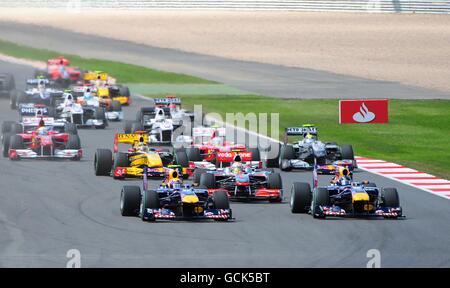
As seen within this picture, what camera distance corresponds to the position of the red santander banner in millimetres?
49375

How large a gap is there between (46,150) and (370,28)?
64728mm

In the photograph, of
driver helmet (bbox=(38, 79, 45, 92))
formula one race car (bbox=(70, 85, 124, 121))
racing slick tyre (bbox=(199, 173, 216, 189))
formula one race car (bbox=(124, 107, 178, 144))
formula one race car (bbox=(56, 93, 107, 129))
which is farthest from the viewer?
driver helmet (bbox=(38, 79, 45, 92))

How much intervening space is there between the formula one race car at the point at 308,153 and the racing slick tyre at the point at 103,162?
6004 mm

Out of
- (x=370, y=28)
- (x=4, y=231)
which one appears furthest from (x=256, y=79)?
(x=4, y=231)

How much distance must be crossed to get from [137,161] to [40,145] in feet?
20.0

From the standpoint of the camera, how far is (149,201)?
3522 centimetres

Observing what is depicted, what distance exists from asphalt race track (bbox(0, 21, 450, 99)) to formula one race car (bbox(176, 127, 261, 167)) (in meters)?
25.7

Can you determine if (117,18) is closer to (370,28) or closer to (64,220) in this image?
(370,28)

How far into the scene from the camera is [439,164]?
159 feet

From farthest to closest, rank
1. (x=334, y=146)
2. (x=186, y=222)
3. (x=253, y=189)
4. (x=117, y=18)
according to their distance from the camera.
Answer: (x=117, y=18) → (x=334, y=146) → (x=253, y=189) → (x=186, y=222)

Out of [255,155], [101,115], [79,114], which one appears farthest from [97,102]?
[255,155]

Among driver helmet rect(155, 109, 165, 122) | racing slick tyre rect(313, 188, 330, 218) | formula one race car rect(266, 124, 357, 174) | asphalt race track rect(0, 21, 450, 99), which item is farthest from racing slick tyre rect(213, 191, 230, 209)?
asphalt race track rect(0, 21, 450, 99)

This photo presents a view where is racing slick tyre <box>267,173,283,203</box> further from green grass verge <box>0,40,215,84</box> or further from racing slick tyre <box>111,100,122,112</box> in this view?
green grass verge <box>0,40,215,84</box>

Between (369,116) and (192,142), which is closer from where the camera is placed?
(192,142)
